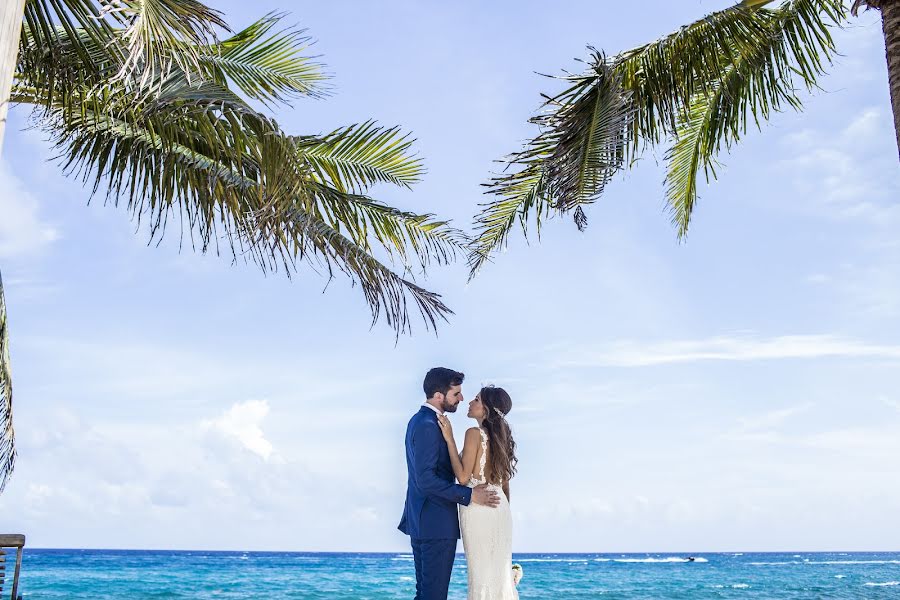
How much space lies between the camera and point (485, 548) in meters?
6.02

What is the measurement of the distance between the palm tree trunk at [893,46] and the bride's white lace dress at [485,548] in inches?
128

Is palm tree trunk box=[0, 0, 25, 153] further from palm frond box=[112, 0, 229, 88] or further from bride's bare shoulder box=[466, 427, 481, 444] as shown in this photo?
bride's bare shoulder box=[466, 427, 481, 444]

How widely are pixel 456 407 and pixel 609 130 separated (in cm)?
204

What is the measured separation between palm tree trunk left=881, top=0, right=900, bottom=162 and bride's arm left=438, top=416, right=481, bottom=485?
122 inches

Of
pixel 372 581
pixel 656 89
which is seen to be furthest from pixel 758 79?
pixel 372 581

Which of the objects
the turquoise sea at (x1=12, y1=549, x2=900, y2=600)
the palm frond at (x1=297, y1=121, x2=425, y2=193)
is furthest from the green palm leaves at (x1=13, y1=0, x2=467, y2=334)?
the turquoise sea at (x1=12, y1=549, x2=900, y2=600)

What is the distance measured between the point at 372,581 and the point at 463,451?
3387cm

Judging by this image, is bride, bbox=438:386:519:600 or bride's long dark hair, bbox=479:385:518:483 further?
bride's long dark hair, bbox=479:385:518:483

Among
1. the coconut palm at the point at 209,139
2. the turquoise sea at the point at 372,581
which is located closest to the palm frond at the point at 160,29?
the coconut palm at the point at 209,139

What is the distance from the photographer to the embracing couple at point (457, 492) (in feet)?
19.0

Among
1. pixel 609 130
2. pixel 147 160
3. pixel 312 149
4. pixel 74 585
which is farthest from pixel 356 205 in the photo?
pixel 74 585

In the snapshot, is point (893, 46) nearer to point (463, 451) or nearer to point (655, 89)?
point (655, 89)

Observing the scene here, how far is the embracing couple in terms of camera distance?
19.0 ft

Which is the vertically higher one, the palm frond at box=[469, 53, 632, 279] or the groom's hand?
the palm frond at box=[469, 53, 632, 279]
